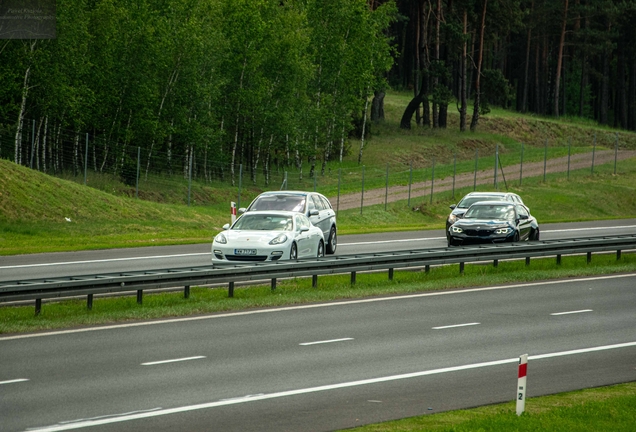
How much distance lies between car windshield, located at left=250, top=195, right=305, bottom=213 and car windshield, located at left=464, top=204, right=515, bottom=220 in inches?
213

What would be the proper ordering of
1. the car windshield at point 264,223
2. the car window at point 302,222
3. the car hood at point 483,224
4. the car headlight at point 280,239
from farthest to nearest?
the car hood at point 483,224 → the car window at point 302,222 → the car windshield at point 264,223 → the car headlight at point 280,239

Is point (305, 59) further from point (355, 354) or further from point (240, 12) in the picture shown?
point (355, 354)

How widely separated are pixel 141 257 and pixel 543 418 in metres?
16.8

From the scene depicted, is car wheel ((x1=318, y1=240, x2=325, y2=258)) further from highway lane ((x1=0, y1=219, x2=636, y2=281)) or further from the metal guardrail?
the metal guardrail

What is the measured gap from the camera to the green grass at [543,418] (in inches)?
357

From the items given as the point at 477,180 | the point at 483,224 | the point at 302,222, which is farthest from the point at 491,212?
the point at 477,180

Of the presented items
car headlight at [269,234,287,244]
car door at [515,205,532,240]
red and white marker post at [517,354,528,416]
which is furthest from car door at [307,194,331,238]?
red and white marker post at [517,354,528,416]

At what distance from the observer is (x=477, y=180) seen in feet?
188

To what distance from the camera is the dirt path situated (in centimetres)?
4875

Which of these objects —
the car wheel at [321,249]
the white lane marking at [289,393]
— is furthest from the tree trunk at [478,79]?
the white lane marking at [289,393]

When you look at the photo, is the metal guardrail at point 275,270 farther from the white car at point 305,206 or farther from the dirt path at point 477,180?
the dirt path at point 477,180

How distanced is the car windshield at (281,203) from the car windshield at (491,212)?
213 inches

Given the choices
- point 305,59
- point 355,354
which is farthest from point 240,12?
point 355,354

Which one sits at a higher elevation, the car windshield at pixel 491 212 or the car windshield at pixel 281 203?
the car windshield at pixel 281 203
